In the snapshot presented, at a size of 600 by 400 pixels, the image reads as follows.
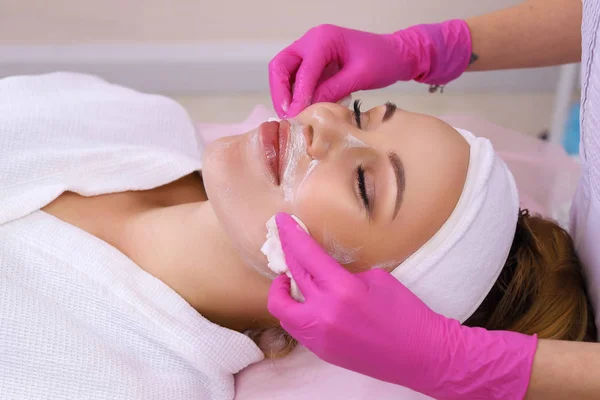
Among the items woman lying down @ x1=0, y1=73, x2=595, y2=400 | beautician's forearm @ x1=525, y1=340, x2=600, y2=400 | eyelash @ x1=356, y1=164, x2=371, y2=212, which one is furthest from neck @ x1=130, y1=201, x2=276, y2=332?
beautician's forearm @ x1=525, y1=340, x2=600, y2=400

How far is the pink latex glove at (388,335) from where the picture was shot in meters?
0.95

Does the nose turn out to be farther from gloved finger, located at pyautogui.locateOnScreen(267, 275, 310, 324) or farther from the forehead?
gloved finger, located at pyautogui.locateOnScreen(267, 275, 310, 324)

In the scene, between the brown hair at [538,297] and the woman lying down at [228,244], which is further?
the brown hair at [538,297]

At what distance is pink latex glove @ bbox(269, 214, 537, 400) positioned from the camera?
948 millimetres

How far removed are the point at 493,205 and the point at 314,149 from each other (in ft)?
1.14

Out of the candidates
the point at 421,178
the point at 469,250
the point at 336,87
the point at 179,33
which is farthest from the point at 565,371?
the point at 179,33

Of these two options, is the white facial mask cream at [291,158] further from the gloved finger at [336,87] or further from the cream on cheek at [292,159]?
the gloved finger at [336,87]

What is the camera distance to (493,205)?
112 cm

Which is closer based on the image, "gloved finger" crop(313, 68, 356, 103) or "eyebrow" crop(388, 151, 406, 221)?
"eyebrow" crop(388, 151, 406, 221)

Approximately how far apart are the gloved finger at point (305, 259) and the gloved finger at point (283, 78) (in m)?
0.38

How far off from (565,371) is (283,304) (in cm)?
44

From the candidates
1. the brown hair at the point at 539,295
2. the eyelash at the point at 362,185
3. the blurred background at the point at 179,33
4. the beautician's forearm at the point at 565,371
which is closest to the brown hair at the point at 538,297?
the brown hair at the point at 539,295

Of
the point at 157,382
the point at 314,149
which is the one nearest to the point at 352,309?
the point at 314,149

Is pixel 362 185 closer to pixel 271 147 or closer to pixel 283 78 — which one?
pixel 271 147
